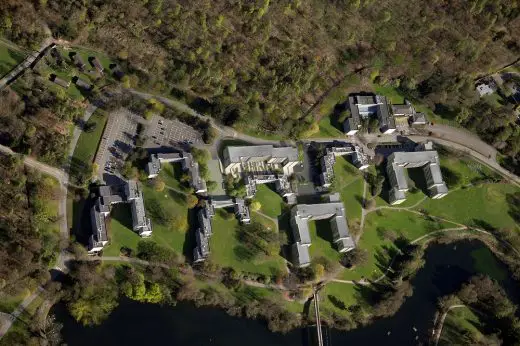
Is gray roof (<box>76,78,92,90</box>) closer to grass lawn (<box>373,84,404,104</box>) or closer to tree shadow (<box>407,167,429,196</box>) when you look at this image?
grass lawn (<box>373,84,404,104</box>)

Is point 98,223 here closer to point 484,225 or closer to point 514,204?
point 484,225

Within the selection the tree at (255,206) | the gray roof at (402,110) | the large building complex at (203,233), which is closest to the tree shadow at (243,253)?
the large building complex at (203,233)

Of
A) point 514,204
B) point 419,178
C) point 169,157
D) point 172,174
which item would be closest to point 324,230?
point 419,178

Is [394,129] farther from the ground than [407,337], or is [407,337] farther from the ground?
[394,129]

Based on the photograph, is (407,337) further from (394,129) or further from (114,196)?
(114,196)

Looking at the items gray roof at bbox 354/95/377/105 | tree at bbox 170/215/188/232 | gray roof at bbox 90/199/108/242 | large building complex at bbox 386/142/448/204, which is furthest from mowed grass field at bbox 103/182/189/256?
gray roof at bbox 354/95/377/105

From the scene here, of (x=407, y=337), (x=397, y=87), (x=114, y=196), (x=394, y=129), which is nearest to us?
(x=114, y=196)

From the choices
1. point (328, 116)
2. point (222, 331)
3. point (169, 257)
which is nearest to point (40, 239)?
point (169, 257)
